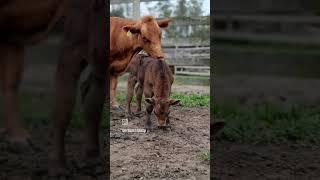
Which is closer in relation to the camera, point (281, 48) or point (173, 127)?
point (173, 127)

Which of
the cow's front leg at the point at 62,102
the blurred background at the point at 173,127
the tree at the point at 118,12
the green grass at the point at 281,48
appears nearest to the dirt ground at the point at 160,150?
the blurred background at the point at 173,127

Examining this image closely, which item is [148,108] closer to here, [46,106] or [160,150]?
[160,150]

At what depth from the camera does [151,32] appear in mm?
2650

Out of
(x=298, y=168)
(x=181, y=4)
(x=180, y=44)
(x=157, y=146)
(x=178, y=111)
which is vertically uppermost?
(x=181, y=4)

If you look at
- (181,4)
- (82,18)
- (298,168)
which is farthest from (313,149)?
(82,18)

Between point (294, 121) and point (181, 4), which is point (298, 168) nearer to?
point (294, 121)

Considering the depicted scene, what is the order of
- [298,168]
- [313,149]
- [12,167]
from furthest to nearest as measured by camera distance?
[313,149] < [298,168] < [12,167]

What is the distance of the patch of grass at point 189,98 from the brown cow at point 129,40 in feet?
0.12

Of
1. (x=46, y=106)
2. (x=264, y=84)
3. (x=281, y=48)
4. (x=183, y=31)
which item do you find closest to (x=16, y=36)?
(x=46, y=106)

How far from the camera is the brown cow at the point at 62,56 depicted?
2.55m

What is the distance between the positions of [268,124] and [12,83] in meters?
1.55

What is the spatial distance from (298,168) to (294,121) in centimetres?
61

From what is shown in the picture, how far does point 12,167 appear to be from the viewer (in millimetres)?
2744

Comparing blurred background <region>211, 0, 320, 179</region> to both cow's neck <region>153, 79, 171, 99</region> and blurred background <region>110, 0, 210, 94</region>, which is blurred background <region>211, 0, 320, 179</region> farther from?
cow's neck <region>153, 79, 171, 99</region>
